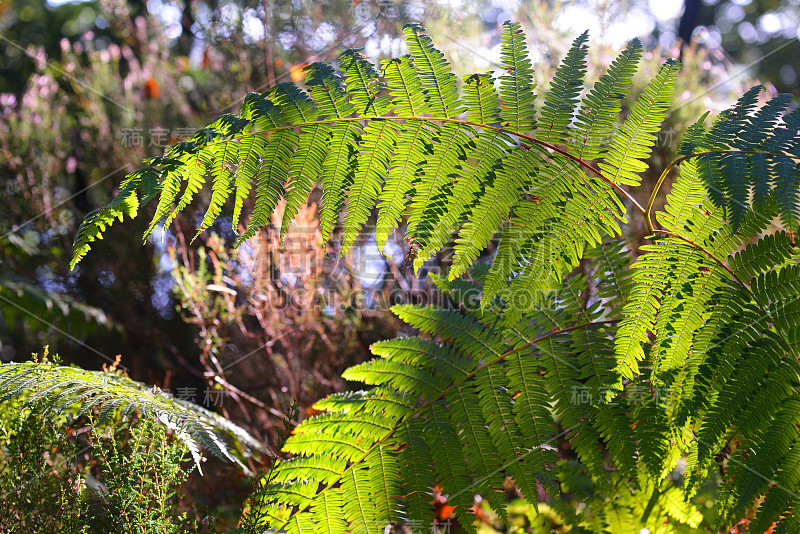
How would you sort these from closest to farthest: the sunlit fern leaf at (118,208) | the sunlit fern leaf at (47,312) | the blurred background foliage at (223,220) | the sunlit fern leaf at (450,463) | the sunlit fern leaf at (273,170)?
the sunlit fern leaf at (118,208) < the sunlit fern leaf at (273,170) < the sunlit fern leaf at (450,463) < the blurred background foliage at (223,220) < the sunlit fern leaf at (47,312)

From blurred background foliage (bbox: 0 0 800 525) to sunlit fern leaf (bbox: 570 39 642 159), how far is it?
1.71 m

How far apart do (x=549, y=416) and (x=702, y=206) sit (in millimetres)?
609

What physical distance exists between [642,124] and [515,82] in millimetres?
301

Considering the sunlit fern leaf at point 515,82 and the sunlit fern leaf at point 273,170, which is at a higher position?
the sunlit fern leaf at point 515,82

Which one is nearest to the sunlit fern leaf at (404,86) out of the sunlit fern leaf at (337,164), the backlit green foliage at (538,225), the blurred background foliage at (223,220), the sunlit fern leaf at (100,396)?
the backlit green foliage at (538,225)

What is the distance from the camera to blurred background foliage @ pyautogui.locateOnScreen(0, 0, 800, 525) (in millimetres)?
3068

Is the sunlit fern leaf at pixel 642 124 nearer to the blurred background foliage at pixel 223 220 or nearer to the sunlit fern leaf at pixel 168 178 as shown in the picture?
the sunlit fern leaf at pixel 168 178

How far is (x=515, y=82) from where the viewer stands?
1.25 m

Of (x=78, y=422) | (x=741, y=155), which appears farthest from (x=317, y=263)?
(x=741, y=155)

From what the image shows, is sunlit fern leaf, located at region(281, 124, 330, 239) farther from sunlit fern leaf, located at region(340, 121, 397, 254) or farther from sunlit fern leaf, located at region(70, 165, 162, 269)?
sunlit fern leaf, located at region(70, 165, 162, 269)

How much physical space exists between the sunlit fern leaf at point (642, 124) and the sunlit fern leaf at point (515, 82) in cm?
20

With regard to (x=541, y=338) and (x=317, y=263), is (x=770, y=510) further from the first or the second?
(x=317, y=263)

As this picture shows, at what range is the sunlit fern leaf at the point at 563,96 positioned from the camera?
4.09ft

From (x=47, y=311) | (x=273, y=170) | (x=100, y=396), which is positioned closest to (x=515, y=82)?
(x=273, y=170)
